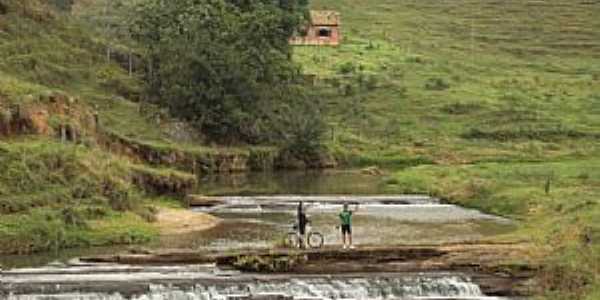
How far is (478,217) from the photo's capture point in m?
60.5

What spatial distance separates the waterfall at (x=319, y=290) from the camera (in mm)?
38094

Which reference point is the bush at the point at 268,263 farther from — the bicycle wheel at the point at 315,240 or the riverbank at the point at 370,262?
the bicycle wheel at the point at 315,240

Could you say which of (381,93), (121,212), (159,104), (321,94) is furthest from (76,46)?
(121,212)

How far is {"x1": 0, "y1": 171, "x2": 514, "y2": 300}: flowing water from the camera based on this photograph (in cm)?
3841

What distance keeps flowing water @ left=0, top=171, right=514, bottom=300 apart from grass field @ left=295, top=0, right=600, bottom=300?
3.36 meters

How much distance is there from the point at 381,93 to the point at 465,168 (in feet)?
126

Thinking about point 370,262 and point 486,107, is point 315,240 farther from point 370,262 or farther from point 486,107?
point 486,107

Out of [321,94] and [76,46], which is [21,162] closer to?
[76,46]

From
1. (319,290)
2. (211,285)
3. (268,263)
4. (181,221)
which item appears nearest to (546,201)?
(181,221)

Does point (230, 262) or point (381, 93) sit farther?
point (381, 93)

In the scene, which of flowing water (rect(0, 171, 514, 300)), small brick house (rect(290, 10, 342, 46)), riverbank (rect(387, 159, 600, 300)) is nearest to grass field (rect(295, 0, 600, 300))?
riverbank (rect(387, 159, 600, 300))

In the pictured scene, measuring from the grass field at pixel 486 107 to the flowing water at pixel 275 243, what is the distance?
336cm

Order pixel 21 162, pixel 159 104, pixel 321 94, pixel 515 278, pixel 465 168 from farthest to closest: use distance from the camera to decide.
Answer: pixel 321 94
pixel 159 104
pixel 465 168
pixel 21 162
pixel 515 278

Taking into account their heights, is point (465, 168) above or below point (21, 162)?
below
